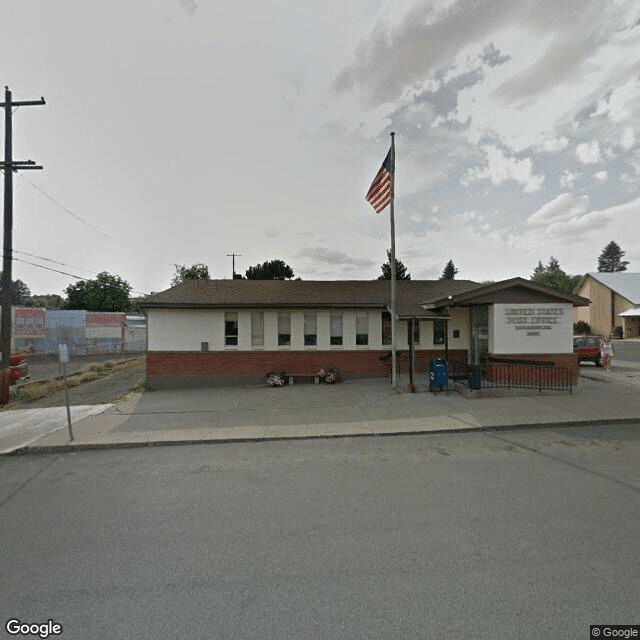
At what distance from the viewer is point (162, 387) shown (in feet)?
41.1

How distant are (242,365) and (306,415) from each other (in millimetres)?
5243

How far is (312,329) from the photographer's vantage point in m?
13.4

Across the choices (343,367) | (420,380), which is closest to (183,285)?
(343,367)

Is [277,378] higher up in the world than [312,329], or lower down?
lower down

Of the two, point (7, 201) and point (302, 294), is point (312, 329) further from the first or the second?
point (7, 201)

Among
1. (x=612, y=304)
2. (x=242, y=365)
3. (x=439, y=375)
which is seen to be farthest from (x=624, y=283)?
(x=242, y=365)

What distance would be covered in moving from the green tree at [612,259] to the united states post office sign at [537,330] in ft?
350

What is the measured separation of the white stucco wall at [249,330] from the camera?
41.8 feet

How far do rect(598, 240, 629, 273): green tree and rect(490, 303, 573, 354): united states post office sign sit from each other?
107m

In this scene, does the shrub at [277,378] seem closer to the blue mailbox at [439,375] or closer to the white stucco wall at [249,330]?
the white stucco wall at [249,330]

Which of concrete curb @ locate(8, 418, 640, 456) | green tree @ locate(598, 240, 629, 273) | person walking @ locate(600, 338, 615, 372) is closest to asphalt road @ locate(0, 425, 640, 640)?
concrete curb @ locate(8, 418, 640, 456)

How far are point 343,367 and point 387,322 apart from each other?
273 cm
